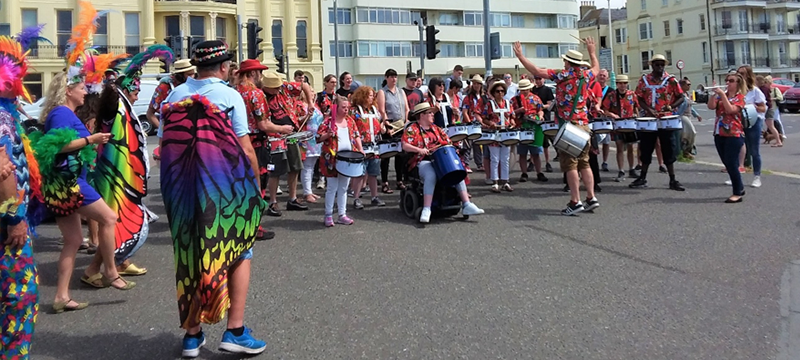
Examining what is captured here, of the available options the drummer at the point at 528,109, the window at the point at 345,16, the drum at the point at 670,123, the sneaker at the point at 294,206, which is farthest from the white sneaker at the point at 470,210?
the window at the point at 345,16

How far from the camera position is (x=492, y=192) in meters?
11.4

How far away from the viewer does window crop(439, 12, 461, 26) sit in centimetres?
6538

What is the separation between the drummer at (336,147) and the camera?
8.88 meters

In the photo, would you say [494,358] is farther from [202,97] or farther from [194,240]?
[202,97]

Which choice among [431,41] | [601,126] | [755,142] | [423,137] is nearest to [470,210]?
[423,137]

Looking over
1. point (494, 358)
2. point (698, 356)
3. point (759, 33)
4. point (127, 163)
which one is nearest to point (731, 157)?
point (698, 356)

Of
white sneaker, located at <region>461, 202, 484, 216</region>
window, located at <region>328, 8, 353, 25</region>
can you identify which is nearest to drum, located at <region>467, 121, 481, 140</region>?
white sneaker, located at <region>461, 202, 484, 216</region>

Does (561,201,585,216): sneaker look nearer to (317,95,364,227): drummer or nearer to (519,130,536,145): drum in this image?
(519,130,536,145): drum

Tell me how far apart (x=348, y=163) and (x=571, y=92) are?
315cm

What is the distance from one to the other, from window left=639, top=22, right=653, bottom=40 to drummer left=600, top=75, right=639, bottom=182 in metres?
75.0

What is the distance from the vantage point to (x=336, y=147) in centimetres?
895

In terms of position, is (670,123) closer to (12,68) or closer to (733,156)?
(733,156)

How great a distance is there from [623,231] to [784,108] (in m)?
32.4

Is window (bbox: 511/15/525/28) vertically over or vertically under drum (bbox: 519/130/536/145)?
over
